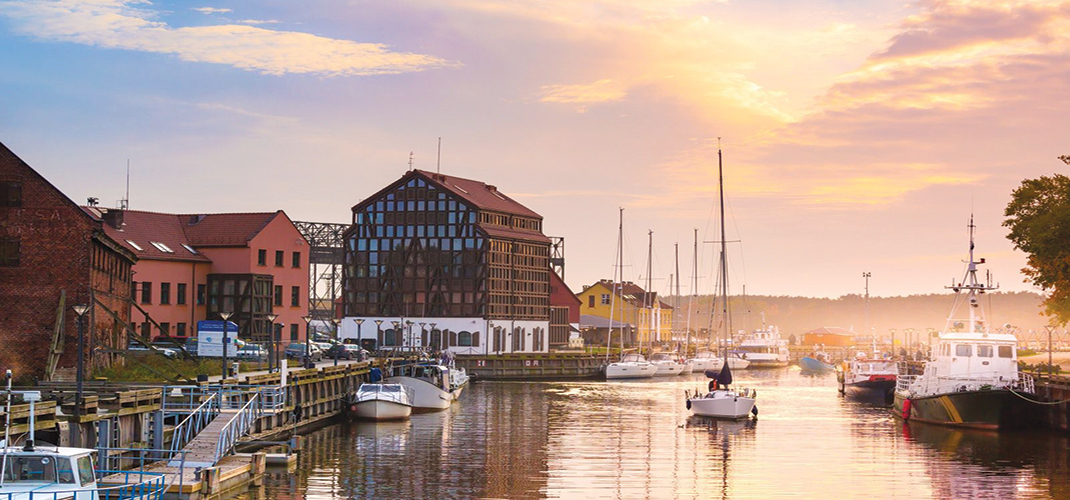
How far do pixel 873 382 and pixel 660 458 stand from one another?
4710 cm

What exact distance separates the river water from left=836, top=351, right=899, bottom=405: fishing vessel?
13534mm

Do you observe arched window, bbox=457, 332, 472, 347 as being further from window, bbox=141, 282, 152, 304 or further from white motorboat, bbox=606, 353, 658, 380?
window, bbox=141, 282, 152, 304

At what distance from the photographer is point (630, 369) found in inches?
5049

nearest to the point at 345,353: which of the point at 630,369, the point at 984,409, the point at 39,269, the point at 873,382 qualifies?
the point at 630,369

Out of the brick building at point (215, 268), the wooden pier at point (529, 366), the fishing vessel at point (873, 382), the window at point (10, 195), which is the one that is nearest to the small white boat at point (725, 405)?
the fishing vessel at point (873, 382)

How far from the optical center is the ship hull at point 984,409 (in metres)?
62.1

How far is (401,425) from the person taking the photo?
66688 millimetres

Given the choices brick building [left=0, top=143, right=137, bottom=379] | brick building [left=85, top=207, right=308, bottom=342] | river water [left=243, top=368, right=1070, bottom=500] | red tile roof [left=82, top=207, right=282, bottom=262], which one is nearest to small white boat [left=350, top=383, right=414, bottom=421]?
river water [left=243, top=368, right=1070, bottom=500]

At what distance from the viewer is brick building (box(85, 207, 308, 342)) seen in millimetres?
87688

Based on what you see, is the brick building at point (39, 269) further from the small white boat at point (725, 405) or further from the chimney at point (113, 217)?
the small white boat at point (725, 405)

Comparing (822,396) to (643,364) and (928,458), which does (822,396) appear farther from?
(928,458)

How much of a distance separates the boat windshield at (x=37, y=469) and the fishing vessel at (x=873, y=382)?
74.5 metres

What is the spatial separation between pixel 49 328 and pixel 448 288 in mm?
81145

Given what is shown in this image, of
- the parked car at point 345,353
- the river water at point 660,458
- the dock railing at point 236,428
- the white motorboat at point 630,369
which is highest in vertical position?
the parked car at point 345,353
